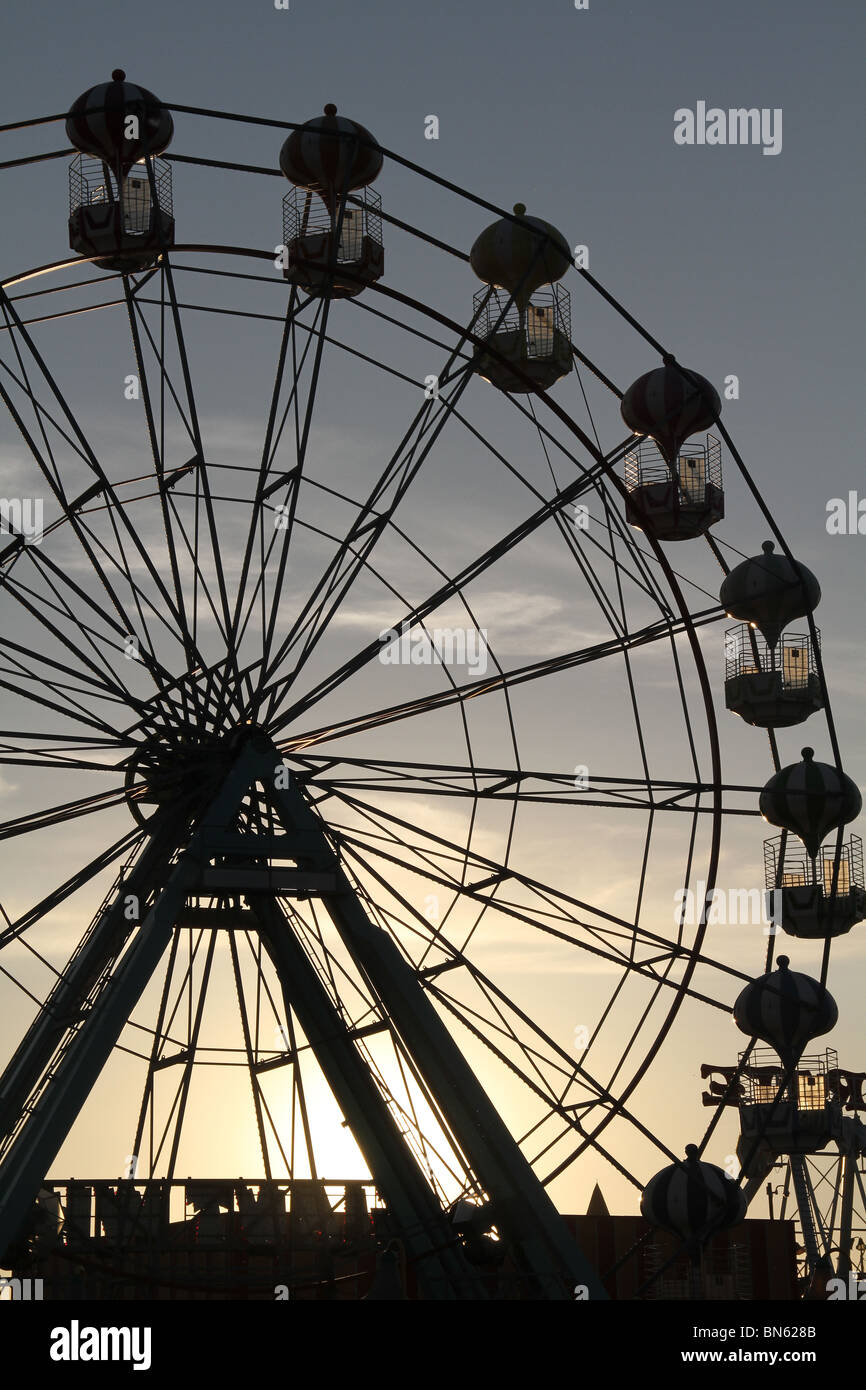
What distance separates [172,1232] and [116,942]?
434 centimetres

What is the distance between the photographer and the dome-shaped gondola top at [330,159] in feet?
62.8

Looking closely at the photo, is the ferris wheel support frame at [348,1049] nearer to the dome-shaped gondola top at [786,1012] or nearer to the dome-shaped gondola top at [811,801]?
the dome-shaped gondola top at [786,1012]

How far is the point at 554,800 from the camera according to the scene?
1866 cm

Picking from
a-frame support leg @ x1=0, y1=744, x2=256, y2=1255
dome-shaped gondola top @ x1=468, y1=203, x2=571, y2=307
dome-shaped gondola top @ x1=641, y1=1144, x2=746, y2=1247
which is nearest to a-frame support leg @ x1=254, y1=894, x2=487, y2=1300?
a-frame support leg @ x1=0, y1=744, x2=256, y2=1255

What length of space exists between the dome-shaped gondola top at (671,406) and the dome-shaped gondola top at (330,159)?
3792 millimetres

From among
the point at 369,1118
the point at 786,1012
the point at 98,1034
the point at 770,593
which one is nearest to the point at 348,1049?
the point at 369,1118

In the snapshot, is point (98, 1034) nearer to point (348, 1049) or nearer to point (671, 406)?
point (348, 1049)

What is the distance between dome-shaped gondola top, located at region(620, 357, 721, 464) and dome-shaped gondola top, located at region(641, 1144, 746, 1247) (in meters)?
7.82

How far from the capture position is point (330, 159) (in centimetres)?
1931

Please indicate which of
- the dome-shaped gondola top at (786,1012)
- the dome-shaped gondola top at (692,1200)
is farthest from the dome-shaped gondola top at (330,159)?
the dome-shaped gondola top at (692,1200)

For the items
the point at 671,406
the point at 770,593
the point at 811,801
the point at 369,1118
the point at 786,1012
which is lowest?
the point at 369,1118

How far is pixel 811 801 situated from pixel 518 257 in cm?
671

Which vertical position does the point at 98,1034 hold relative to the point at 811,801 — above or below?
below
